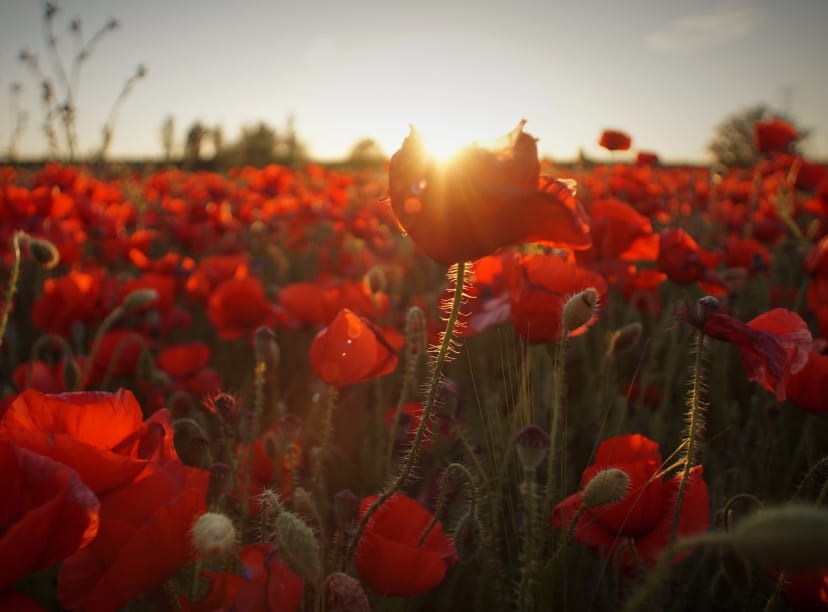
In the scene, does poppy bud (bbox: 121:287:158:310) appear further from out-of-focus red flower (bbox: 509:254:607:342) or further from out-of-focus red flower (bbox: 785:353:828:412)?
out-of-focus red flower (bbox: 785:353:828:412)

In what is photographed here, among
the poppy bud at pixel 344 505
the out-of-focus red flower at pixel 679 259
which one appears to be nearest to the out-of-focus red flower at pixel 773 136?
the out-of-focus red flower at pixel 679 259

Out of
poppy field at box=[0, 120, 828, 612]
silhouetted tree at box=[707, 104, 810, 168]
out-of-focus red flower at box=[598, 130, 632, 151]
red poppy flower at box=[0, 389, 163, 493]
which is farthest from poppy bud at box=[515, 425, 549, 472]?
silhouetted tree at box=[707, 104, 810, 168]

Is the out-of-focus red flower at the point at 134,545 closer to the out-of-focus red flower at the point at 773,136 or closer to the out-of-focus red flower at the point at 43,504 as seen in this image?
the out-of-focus red flower at the point at 43,504

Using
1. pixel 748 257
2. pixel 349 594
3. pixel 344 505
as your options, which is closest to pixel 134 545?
pixel 349 594

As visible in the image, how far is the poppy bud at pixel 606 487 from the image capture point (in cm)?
84

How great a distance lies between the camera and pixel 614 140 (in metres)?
3.11

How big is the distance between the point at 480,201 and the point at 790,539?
43 cm

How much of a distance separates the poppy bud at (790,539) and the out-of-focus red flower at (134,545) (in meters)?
0.55

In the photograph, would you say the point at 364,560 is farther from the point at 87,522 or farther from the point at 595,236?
the point at 595,236

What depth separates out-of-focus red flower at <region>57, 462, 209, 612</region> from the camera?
70 centimetres

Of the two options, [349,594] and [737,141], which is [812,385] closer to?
[349,594]

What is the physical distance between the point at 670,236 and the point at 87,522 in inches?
62.9

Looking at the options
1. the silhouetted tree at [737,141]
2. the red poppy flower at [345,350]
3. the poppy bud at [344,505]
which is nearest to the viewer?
the poppy bud at [344,505]

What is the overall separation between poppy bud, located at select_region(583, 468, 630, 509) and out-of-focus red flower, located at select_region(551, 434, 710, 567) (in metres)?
0.10
